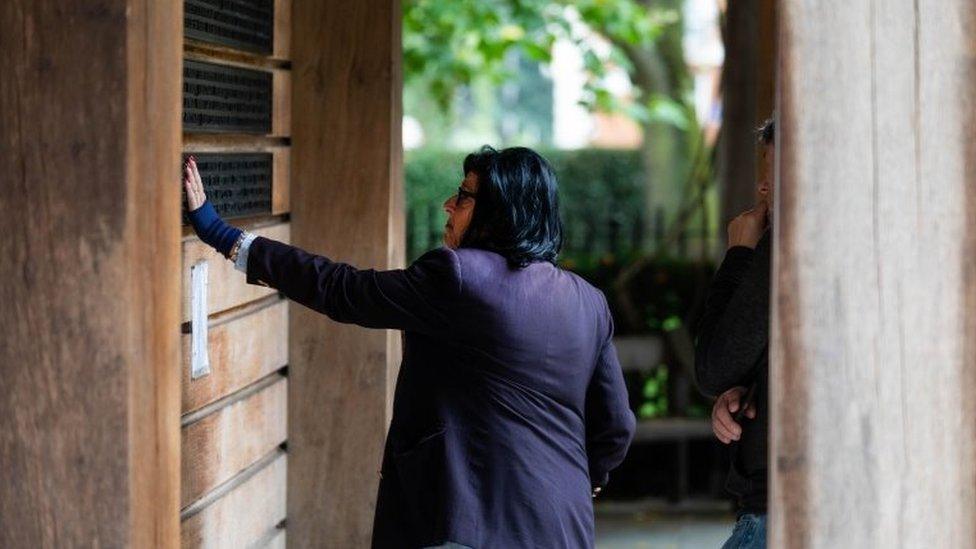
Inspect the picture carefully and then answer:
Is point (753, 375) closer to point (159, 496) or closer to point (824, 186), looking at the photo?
point (824, 186)

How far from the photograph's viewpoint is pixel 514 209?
3.46m

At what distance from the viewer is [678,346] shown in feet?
30.4

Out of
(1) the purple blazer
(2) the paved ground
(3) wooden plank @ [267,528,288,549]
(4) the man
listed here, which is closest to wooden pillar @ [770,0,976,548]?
(4) the man

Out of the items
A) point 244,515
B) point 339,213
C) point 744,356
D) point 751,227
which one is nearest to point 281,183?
point 339,213

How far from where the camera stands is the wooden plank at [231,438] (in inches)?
134

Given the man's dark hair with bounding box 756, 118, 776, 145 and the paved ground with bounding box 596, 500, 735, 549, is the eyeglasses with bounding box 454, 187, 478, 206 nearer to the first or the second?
the man's dark hair with bounding box 756, 118, 776, 145

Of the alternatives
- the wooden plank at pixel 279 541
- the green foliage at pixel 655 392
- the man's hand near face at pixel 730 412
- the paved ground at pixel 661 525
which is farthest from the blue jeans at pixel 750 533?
the green foliage at pixel 655 392

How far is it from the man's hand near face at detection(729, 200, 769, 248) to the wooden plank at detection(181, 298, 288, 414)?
1.24 metres

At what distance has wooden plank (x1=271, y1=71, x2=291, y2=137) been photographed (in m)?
4.13

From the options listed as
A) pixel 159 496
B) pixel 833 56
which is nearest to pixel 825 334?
pixel 833 56

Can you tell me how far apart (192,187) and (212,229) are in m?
0.10

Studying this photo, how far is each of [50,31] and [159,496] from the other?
31.9 inches

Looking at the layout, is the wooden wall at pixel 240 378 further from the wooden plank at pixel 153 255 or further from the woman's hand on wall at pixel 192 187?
the wooden plank at pixel 153 255

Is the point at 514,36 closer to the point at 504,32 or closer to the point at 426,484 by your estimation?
the point at 504,32
